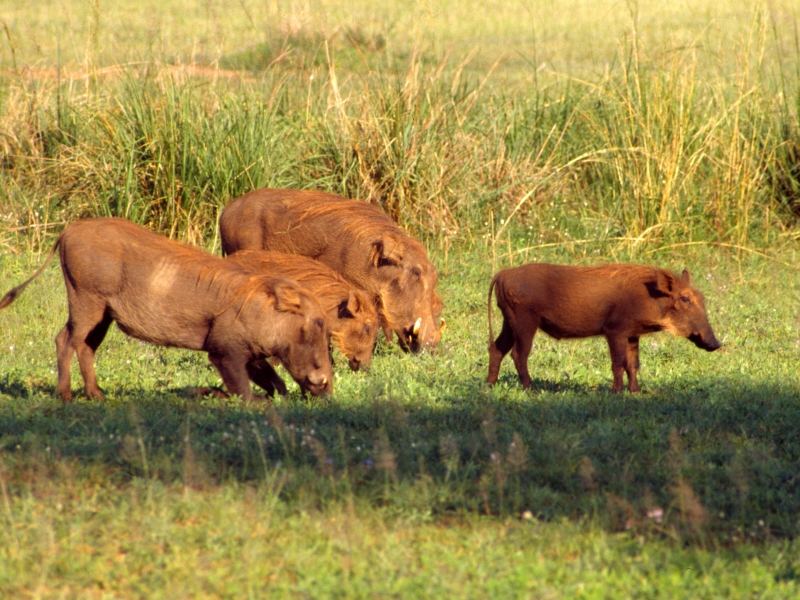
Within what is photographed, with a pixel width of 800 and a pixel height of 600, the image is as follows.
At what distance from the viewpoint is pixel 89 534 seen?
418 centimetres

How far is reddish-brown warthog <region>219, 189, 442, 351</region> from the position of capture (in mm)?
7859

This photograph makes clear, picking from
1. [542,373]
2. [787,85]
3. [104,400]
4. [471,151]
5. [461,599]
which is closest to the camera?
[461,599]

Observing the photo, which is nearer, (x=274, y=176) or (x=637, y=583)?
(x=637, y=583)

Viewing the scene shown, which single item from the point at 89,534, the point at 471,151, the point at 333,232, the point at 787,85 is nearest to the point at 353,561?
the point at 89,534

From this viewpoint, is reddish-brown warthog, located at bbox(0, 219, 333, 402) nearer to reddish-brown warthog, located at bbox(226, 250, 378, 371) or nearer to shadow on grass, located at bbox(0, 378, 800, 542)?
shadow on grass, located at bbox(0, 378, 800, 542)

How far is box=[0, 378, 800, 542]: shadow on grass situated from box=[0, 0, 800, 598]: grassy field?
0.7 inches

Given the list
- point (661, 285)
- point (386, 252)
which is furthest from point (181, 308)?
point (661, 285)

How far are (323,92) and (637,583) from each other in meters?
8.14

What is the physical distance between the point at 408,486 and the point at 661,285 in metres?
2.60

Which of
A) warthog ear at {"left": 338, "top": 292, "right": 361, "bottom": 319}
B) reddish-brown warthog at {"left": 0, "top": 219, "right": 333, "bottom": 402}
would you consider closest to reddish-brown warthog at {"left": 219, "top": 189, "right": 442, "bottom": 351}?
warthog ear at {"left": 338, "top": 292, "right": 361, "bottom": 319}

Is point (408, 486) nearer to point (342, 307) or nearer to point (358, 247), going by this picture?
point (342, 307)

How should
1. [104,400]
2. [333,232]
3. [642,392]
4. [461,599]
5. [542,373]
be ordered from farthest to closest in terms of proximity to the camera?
[333,232]
[542,373]
[642,392]
[104,400]
[461,599]

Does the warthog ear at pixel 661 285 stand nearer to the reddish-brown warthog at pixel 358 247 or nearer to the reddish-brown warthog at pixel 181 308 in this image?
the reddish-brown warthog at pixel 358 247

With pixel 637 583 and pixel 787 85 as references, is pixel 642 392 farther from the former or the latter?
pixel 787 85
